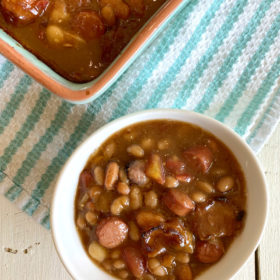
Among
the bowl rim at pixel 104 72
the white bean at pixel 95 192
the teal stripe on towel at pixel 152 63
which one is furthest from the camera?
the teal stripe on towel at pixel 152 63

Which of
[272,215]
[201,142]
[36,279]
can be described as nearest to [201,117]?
[201,142]

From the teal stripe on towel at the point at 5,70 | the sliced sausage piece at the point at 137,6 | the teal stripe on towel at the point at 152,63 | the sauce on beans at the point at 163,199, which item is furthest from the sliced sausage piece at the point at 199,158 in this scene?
the teal stripe on towel at the point at 5,70

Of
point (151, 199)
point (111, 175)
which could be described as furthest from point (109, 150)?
point (151, 199)

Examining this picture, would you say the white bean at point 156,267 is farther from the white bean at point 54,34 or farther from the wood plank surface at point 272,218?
the white bean at point 54,34

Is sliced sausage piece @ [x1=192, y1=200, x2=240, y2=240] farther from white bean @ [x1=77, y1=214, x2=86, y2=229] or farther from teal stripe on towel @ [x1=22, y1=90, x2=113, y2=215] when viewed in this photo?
teal stripe on towel @ [x1=22, y1=90, x2=113, y2=215]

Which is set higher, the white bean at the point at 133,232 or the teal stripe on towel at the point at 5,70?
the teal stripe on towel at the point at 5,70
